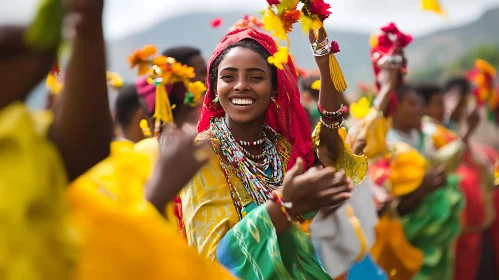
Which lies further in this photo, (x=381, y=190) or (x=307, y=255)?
(x=381, y=190)

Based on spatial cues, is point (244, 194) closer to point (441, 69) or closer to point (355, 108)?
point (355, 108)

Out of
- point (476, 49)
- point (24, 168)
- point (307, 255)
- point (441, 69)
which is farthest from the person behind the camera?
point (441, 69)

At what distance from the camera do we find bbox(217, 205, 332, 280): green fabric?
11.8ft

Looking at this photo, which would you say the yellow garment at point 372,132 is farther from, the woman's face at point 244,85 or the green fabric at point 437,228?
the woman's face at point 244,85

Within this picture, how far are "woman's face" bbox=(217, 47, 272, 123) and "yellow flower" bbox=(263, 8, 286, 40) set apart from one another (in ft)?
1.56

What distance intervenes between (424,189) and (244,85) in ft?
9.28

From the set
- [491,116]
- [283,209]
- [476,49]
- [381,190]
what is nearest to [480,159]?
[491,116]

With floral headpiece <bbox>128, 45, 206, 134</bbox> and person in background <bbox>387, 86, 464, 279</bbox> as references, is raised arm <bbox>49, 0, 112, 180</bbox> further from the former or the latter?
person in background <bbox>387, 86, 464, 279</bbox>

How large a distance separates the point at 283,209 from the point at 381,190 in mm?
2764

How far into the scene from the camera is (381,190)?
19.9ft

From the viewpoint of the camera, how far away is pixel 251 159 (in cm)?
420

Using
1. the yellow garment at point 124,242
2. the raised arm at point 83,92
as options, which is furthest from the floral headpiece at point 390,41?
the raised arm at point 83,92

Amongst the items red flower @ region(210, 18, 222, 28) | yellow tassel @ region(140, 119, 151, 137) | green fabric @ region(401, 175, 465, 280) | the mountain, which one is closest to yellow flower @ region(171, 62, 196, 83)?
yellow tassel @ region(140, 119, 151, 137)

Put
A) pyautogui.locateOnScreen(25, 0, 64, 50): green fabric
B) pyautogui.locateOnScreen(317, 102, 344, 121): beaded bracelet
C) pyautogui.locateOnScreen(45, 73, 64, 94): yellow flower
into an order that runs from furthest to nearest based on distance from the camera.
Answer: pyautogui.locateOnScreen(317, 102, 344, 121): beaded bracelet < pyautogui.locateOnScreen(45, 73, 64, 94): yellow flower < pyautogui.locateOnScreen(25, 0, 64, 50): green fabric
